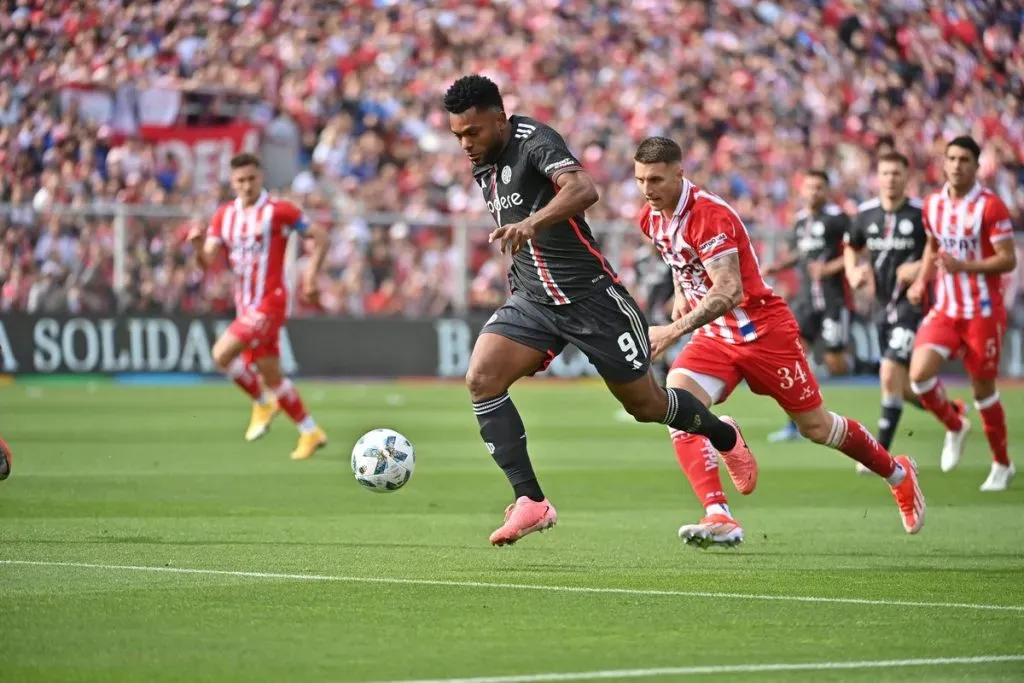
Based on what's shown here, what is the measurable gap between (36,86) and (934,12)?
628 inches

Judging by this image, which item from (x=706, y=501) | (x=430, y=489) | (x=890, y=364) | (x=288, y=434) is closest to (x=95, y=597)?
(x=706, y=501)

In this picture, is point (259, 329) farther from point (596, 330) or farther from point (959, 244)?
point (596, 330)

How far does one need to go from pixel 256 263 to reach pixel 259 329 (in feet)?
2.06

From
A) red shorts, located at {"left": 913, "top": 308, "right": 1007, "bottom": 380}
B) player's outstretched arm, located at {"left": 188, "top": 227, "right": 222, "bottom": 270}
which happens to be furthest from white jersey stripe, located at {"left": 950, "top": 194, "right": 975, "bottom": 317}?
player's outstretched arm, located at {"left": 188, "top": 227, "right": 222, "bottom": 270}

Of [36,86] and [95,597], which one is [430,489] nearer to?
[95,597]

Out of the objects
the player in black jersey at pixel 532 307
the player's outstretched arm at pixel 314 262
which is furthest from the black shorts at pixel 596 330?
the player's outstretched arm at pixel 314 262

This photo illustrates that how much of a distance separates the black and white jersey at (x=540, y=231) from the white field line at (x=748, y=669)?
2884 mm

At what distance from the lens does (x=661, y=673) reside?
5309mm

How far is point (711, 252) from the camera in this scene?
8555mm

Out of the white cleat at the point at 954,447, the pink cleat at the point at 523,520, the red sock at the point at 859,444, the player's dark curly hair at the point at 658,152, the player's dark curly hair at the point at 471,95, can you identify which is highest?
the player's dark curly hair at the point at 471,95

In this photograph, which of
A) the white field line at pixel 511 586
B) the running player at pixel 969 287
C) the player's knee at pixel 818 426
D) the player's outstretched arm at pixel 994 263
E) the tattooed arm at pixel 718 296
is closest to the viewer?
the white field line at pixel 511 586

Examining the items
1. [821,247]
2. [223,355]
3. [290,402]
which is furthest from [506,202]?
[821,247]

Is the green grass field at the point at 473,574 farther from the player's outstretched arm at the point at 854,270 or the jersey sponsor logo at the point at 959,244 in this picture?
the jersey sponsor logo at the point at 959,244

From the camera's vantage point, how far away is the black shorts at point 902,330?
42.8 ft
